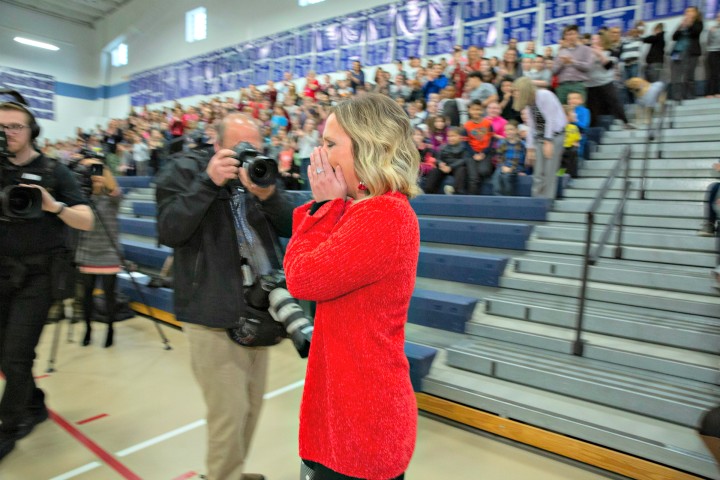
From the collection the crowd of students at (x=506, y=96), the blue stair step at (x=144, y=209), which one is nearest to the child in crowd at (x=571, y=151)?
the crowd of students at (x=506, y=96)

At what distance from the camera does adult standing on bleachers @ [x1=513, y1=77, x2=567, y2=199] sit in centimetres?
509

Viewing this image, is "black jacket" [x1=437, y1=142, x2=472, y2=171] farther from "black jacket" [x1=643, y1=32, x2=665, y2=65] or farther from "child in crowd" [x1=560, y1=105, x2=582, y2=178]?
"black jacket" [x1=643, y1=32, x2=665, y2=65]

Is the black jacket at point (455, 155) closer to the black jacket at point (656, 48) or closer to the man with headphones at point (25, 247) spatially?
the black jacket at point (656, 48)

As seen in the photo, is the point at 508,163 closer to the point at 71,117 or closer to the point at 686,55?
the point at 686,55

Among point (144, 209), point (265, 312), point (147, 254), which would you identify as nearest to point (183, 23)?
point (144, 209)

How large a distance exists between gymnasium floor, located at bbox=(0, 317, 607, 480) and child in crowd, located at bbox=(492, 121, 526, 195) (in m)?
3.21

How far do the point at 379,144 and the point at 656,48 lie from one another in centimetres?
800

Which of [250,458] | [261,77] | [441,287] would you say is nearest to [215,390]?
[250,458]

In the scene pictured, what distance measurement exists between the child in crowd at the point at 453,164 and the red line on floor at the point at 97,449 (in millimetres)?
4564

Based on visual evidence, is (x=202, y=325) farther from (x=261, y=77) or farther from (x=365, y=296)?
(x=261, y=77)

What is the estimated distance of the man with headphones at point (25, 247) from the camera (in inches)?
92.7

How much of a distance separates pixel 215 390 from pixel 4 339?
141 centimetres

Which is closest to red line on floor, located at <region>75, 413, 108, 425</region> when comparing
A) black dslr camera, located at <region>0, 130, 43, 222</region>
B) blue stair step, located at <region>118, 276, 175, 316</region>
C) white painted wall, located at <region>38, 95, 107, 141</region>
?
black dslr camera, located at <region>0, 130, 43, 222</region>

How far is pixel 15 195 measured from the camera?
223cm
